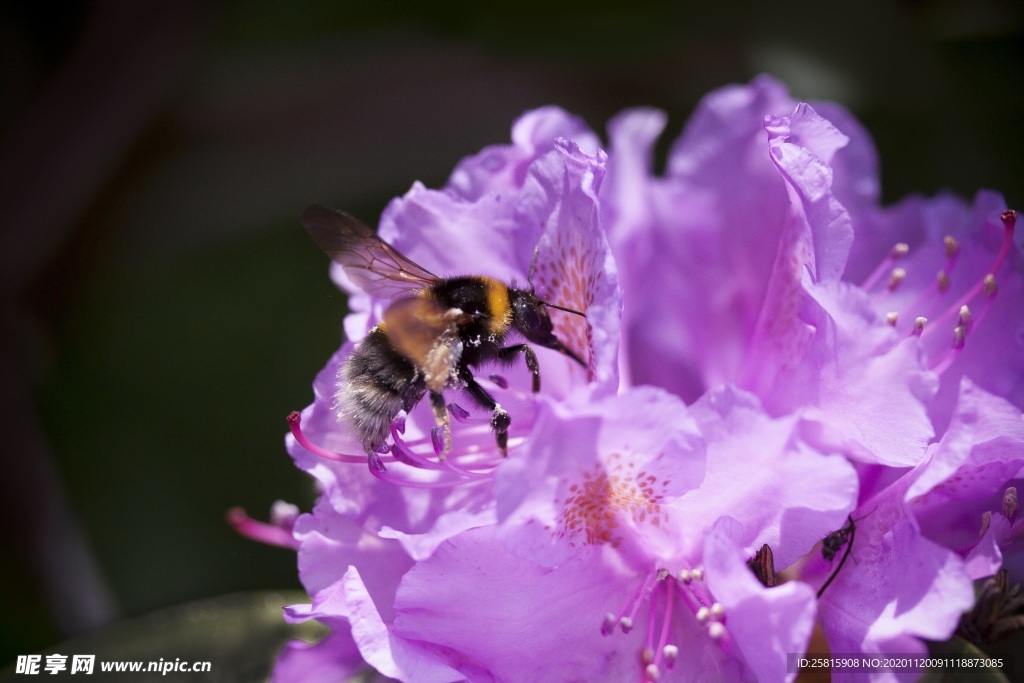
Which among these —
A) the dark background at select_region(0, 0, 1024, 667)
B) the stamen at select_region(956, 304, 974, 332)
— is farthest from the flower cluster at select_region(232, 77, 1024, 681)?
the dark background at select_region(0, 0, 1024, 667)

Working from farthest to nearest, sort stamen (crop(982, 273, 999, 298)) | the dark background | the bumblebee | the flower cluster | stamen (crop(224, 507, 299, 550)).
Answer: the dark background, stamen (crop(224, 507, 299, 550)), stamen (crop(982, 273, 999, 298)), the bumblebee, the flower cluster

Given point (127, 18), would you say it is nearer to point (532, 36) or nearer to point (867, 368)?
point (532, 36)

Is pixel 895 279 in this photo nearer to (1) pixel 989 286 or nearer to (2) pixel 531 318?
(1) pixel 989 286

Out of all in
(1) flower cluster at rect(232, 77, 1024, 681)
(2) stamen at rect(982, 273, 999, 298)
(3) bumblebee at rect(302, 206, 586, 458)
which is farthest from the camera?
(2) stamen at rect(982, 273, 999, 298)

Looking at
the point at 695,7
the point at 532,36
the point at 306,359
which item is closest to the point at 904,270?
the point at 695,7

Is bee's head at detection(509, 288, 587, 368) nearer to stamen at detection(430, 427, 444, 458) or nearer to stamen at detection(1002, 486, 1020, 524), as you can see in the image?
stamen at detection(430, 427, 444, 458)

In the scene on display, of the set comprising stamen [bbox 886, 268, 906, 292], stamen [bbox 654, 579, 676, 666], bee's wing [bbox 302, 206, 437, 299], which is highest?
bee's wing [bbox 302, 206, 437, 299]
